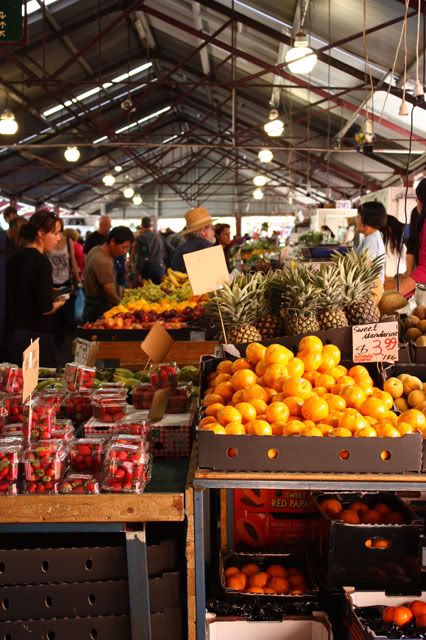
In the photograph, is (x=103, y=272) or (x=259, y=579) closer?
(x=259, y=579)

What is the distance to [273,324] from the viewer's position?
10.0 ft

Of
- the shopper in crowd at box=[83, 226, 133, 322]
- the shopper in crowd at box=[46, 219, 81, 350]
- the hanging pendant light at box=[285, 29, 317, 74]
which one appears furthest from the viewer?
the shopper in crowd at box=[46, 219, 81, 350]

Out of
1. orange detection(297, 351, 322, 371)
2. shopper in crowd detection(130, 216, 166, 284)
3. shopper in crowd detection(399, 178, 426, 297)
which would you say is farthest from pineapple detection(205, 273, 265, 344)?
shopper in crowd detection(130, 216, 166, 284)

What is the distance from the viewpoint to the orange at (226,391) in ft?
7.71

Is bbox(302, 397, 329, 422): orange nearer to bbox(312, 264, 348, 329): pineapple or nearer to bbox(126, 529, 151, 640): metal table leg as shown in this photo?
bbox(126, 529, 151, 640): metal table leg

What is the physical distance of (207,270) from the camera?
288 centimetres

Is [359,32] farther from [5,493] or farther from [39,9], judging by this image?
[5,493]

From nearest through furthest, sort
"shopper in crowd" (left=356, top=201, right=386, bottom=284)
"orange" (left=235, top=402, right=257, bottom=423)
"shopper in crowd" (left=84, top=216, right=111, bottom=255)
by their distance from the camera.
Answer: "orange" (left=235, top=402, right=257, bottom=423), "shopper in crowd" (left=356, top=201, right=386, bottom=284), "shopper in crowd" (left=84, top=216, right=111, bottom=255)

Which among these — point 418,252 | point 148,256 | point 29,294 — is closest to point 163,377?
point 29,294

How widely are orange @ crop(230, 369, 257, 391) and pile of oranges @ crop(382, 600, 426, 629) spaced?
86 centimetres

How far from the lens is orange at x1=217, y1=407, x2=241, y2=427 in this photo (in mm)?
2098

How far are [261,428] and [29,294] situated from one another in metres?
2.74

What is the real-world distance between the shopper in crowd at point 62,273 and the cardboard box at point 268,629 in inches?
272

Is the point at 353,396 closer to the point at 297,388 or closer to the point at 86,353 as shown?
the point at 297,388
